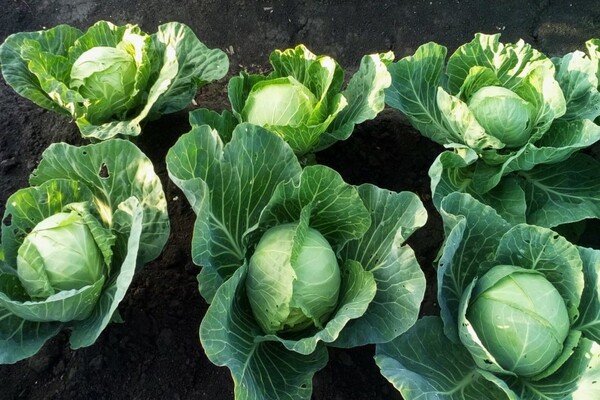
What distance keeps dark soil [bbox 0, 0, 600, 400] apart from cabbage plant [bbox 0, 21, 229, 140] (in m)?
0.38

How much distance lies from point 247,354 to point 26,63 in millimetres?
2126

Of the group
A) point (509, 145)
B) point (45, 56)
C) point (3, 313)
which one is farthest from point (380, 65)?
point (3, 313)

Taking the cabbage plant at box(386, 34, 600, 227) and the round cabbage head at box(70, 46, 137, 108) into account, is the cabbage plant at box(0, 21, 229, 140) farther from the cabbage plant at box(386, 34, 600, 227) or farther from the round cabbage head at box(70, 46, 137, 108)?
the cabbage plant at box(386, 34, 600, 227)

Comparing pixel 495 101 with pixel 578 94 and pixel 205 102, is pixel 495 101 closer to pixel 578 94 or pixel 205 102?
pixel 578 94

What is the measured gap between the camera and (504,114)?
3064mm

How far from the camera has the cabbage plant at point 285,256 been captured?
2312mm

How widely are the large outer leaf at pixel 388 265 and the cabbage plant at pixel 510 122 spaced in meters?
0.41

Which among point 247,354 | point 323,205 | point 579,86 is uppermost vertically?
point 579,86

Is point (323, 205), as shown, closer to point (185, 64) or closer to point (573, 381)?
point (573, 381)

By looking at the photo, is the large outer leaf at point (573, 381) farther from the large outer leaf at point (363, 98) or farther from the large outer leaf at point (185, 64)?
the large outer leaf at point (185, 64)

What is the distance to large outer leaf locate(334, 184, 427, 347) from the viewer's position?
243 cm

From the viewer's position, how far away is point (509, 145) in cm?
319

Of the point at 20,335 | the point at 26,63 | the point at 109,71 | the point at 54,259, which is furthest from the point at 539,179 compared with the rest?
the point at 26,63

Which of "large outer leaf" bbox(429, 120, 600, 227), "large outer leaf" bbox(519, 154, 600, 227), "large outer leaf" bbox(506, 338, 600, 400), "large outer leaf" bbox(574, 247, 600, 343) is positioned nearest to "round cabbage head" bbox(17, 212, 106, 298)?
"large outer leaf" bbox(429, 120, 600, 227)
